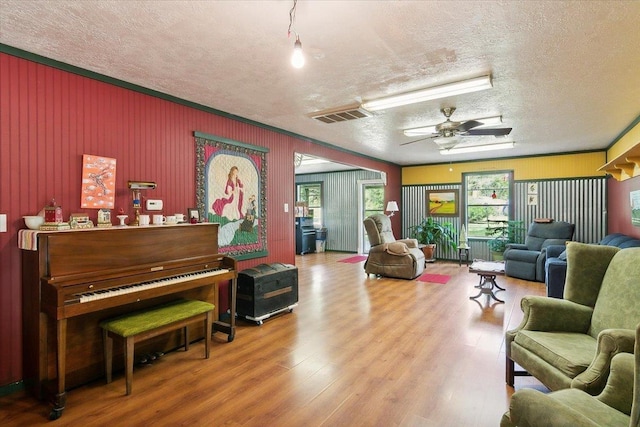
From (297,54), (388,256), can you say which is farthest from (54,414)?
(388,256)

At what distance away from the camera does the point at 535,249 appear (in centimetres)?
657

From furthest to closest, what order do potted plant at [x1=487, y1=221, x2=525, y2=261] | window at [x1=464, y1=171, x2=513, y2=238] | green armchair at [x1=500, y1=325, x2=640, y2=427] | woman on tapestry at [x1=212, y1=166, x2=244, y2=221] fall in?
window at [x1=464, y1=171, x2=513, y2=238]
potted plant at [x1=487, y1=221, x2=525, y2=261]
woman on tapestry at [x1=212, y1=166, x2=244, y2=221]
green armchair at [x1=500, y1=325, x2=640, y2=427]

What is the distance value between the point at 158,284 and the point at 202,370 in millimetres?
805

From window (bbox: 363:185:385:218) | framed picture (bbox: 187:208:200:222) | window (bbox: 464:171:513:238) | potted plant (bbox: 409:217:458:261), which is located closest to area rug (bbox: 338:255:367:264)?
window (bbox: 363:185:385:218)

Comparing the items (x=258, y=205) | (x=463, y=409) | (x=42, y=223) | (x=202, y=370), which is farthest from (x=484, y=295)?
(x=42, y=223)

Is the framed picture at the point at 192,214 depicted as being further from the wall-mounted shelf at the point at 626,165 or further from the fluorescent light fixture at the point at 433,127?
the wall-mounted shelf at the point at 626,165

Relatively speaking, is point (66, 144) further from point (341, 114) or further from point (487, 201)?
point (487, 201)

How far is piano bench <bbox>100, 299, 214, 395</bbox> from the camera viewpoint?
2.40 meters

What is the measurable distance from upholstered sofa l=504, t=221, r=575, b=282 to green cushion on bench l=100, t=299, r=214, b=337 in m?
5.51

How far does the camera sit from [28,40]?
7.64 ft

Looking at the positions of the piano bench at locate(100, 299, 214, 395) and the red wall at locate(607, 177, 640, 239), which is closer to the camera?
the piano bench at locate(100, 299, 214, 395)

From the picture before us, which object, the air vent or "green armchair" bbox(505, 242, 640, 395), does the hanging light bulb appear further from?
"green armchair" bbox(505, 242, 640, 395)

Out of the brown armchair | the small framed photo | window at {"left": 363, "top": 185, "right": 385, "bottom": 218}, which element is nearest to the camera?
the small framed photo

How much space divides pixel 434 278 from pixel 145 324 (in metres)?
5.25
